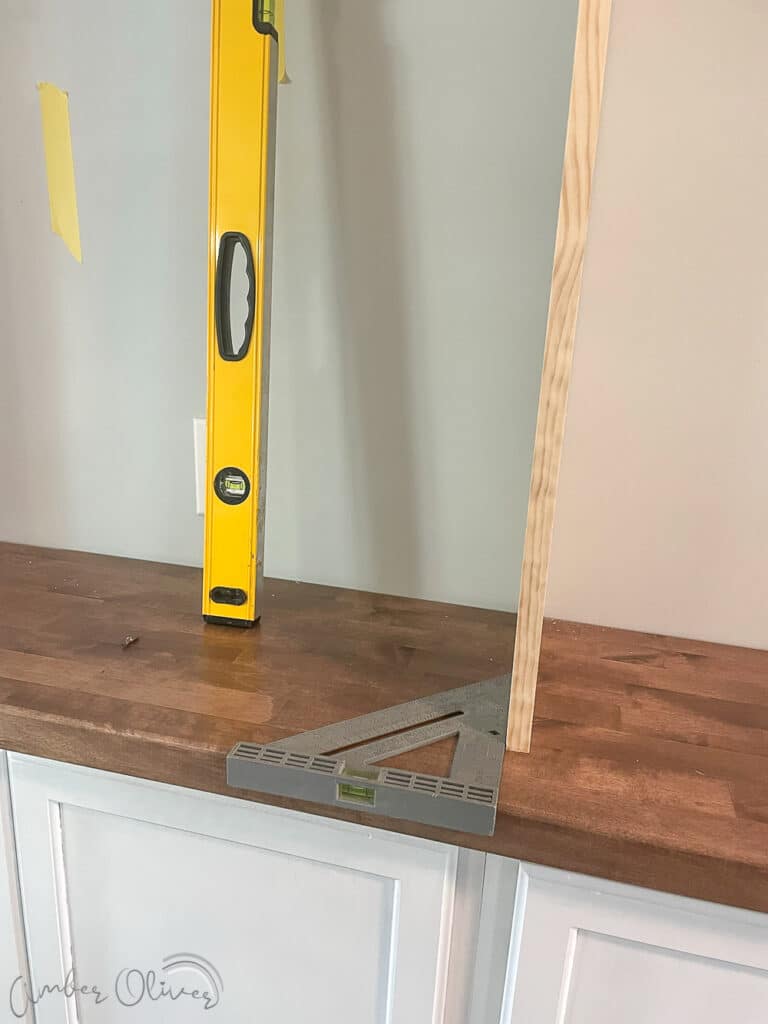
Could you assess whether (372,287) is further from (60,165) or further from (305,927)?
(305,927)

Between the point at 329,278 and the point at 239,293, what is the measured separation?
117mm

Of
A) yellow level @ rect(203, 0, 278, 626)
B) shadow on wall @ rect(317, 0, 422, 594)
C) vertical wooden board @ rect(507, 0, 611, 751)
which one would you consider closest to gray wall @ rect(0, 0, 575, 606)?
shadow on wall @ rect(317, 0, 422, 594)

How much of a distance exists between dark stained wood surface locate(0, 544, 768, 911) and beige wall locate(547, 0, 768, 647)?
0.26ft

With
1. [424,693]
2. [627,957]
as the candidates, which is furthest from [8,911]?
[627,957]

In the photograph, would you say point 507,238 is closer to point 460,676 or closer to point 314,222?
point 314,222

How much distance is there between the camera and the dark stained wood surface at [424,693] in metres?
0.57

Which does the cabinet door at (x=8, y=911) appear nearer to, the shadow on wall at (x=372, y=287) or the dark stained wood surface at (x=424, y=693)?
the dark stained wood surface at (x=424, y=693)

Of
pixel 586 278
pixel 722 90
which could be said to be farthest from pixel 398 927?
pixel 722 90

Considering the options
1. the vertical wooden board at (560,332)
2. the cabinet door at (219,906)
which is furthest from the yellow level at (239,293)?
the vertical wooden board at (560,332)

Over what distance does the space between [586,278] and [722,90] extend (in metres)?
0.23

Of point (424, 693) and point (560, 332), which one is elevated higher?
point (560, 332)

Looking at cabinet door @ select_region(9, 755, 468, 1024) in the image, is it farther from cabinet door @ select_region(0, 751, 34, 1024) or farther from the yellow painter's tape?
the yellow painter's tape

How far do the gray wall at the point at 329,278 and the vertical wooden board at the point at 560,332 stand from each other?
352 mm

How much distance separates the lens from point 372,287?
3.07ft
